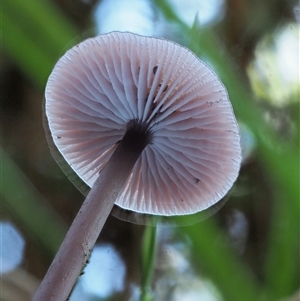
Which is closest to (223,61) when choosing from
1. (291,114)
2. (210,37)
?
(210,37)

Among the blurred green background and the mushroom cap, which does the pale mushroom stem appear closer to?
the mushroom cap

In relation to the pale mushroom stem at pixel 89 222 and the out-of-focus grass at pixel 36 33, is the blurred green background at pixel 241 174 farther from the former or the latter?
the pale mushroom stem at pixel 89 222

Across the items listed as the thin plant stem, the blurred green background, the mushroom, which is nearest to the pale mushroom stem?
the mushroom

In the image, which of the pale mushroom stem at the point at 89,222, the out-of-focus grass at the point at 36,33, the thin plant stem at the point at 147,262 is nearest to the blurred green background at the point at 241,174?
the out-of-focus grass at the point at 36,33

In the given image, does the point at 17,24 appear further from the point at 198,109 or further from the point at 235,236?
the point at 235,236

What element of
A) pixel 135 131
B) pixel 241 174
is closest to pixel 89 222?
pixel 135 131

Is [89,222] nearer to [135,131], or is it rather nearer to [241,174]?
[135,131]

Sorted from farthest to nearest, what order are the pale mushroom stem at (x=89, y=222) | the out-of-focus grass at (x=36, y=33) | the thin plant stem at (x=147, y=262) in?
the out-of-focus grass at (x=36, y=33) < the thin plant stem at (x=147, y=262) < the pale mushroom stem at (x=89, y=222)
